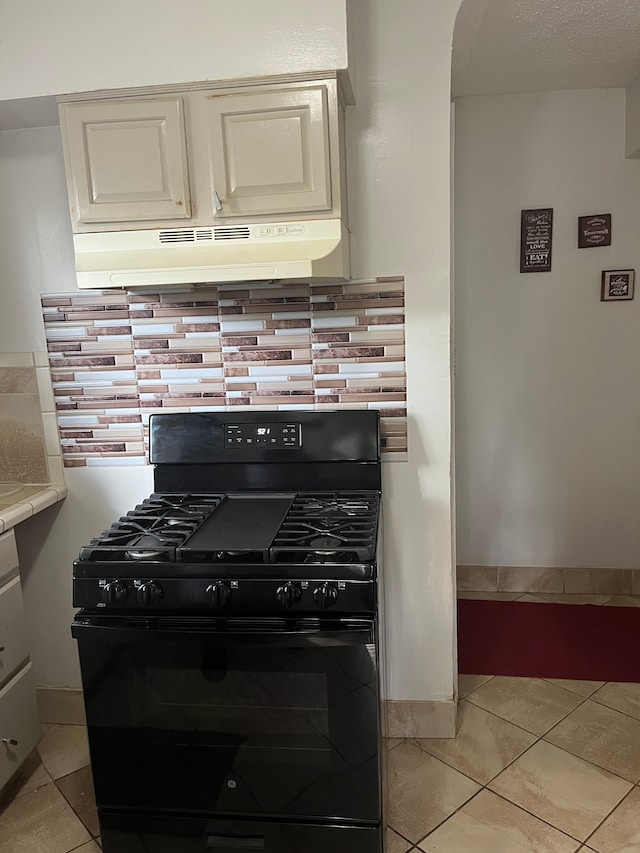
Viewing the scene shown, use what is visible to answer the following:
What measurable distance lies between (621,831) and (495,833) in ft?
1.12

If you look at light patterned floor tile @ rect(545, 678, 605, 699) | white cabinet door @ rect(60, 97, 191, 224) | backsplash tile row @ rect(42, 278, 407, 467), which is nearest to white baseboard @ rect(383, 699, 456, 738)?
light patterned floor tile @ rect(545, 678, 605, 699)

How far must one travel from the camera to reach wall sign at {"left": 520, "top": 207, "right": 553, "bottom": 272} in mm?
2875

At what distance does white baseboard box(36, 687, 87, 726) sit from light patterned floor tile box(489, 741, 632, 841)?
1.44 meters

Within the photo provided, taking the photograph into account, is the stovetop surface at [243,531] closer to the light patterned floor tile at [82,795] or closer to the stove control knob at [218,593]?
the stove control knob at [218,593]

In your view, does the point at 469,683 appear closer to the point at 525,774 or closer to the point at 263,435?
the point at 525,774

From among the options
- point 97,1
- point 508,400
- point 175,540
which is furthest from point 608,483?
point 97,1

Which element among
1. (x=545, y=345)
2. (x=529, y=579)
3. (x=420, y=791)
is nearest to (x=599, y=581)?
(x=529, y=579)

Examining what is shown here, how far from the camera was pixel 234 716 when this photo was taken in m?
1.56

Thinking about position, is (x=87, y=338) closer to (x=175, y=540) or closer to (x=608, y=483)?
(x=175, y=540)

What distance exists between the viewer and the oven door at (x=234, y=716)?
1.51m

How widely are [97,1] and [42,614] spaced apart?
6.32 ft

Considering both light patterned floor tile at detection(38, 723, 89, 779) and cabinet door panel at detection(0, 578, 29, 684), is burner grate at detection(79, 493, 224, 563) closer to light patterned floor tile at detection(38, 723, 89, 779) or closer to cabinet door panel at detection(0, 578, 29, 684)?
cabinet door panel at detection(0, 578, 29, 684)

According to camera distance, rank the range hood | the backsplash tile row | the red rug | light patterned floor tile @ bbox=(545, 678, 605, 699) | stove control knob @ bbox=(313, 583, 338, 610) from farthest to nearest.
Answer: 1. the red rug
2. light patterned floor tile @ bbox=(545, 678, 605, 699)
3. the backsplash tile row
4. the range hood
5. stove control knob @ bbox=(313, 583, 338, 610)

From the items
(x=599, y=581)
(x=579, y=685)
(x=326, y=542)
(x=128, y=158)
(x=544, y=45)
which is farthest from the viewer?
(x=599, y=581)
